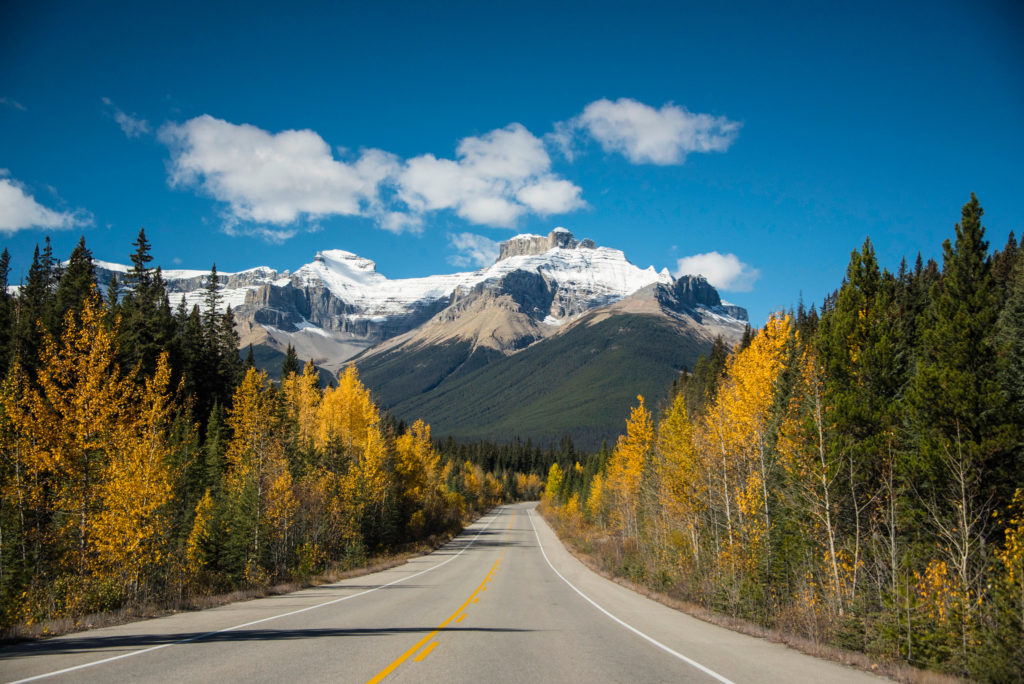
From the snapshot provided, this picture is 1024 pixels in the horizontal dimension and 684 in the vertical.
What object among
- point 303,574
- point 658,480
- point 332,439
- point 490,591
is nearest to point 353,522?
point 332,439

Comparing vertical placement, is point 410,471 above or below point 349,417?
below

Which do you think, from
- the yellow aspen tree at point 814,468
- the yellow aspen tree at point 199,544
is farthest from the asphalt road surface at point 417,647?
the yellow aspen tree at point 199,544

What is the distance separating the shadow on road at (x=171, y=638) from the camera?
8.88m

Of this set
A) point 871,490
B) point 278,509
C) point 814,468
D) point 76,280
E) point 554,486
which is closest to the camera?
point 814,468

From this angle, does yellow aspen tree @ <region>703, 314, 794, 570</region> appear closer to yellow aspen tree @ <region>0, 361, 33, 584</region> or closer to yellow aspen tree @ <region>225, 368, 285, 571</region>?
yellow aspen tree @ <region>225, 368, 285, 571</region>

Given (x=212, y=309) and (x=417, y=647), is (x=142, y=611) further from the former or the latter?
(x=212, y=309)

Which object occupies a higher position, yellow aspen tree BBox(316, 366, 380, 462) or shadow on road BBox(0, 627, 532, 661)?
yellow aspen tree BBox(316, 366, 380, 462)

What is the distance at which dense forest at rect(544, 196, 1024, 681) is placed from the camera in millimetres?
11422

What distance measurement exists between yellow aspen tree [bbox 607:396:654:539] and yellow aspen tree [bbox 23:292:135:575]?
30522mm

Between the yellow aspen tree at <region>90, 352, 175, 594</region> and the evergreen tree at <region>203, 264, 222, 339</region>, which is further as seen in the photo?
the evergreen tree at <region>203, 264, 222, 339</region>

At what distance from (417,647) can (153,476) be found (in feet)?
34.7

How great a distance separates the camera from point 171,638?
32.9ft

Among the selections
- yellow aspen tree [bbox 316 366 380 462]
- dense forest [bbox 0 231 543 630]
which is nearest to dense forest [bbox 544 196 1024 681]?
dense forest [bbox 0 231 543 630]

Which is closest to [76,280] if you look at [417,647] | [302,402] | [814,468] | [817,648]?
[302,402]
